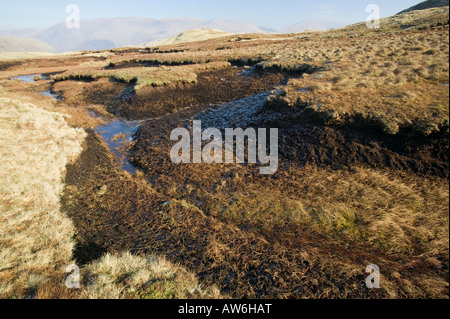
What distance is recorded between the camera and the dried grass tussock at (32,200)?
617 cm

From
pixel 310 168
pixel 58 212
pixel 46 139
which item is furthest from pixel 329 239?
pixel 46 139

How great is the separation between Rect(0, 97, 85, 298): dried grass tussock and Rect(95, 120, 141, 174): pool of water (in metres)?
1.84

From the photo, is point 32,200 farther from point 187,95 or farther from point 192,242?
point 187,95

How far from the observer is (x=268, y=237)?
7.52 metres

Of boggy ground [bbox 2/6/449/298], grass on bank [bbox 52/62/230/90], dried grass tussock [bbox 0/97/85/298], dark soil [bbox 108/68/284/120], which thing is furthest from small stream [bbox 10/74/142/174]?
grass on bank [bbox 52/62/230/90]

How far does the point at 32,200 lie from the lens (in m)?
9.41

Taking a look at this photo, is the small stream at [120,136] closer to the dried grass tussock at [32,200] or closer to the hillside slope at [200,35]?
the dried grass tussock at [32,200]

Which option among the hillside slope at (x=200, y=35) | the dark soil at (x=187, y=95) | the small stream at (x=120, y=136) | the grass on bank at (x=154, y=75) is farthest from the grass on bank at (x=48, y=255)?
the hillside slope at (x=200, y=35)

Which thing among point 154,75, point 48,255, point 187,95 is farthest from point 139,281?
point 154,75

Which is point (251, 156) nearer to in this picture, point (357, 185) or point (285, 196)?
point (285, 196)

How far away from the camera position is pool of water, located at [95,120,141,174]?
13414mm

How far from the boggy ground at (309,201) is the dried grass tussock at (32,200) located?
0.62 metres

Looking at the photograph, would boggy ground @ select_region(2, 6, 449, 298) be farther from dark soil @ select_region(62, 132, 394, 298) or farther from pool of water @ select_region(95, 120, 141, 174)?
pool of water @ select_region(95, 120, 141, 174)

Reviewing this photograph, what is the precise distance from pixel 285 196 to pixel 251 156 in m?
3.49
